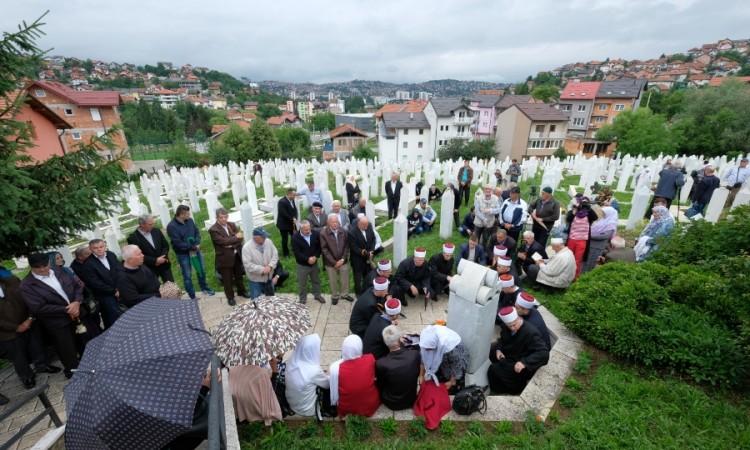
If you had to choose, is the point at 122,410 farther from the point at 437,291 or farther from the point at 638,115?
the point at 638,115

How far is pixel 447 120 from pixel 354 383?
44603mm

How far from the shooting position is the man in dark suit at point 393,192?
32.1 feet

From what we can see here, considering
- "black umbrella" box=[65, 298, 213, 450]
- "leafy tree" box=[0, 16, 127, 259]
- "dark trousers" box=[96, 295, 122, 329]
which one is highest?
"leafy tree" box=[0, 16, 127, 259]

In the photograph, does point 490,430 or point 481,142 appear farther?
point 481,142

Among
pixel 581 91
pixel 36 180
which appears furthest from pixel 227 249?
pixel 581 91

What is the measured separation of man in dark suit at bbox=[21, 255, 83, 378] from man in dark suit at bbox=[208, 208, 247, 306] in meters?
1.96

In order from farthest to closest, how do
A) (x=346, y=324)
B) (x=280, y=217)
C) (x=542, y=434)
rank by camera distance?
(x=280, y=217), (x=346, y=324), (x=542, y=434)

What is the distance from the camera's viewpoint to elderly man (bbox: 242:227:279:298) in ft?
18.7

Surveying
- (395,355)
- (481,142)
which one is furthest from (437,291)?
(481,142)

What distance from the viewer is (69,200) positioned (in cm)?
400

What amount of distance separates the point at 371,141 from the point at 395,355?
74919mm

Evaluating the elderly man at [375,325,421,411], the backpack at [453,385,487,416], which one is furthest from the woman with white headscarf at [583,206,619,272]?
the elderly man at [375,325,421,411]

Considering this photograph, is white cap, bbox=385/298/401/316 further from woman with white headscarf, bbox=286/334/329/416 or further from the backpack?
the backpack

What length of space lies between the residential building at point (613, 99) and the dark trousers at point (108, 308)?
56.7 metres
